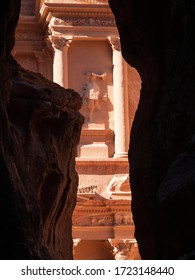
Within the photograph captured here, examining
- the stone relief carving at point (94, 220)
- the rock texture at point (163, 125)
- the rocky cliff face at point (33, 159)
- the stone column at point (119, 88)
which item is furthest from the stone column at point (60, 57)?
the rock texture at point (163, 125)

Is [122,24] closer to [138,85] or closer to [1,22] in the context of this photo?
[1,22]

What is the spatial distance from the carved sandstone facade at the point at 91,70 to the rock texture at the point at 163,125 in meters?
20.6

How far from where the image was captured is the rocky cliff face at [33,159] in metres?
13.1

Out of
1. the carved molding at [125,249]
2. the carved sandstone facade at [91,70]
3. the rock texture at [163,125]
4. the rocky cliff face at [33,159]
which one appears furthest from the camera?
the carved sandstone facade at [91,70]

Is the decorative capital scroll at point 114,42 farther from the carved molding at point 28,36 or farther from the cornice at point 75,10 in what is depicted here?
the carved molding at point 28,36

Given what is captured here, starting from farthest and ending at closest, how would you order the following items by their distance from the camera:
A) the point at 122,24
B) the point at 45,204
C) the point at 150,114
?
the point at 45,204
the point at 122,24
the point at 150,114

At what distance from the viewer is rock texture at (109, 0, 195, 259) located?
10.1 m

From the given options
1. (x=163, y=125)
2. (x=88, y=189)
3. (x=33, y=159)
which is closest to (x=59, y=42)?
(x=88, y=189)

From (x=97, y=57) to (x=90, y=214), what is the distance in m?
5.57

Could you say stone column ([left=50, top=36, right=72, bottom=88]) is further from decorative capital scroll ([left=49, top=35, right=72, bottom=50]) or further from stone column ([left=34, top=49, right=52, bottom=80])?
stone column ([left=34, top=49, right=52, bottom=80])

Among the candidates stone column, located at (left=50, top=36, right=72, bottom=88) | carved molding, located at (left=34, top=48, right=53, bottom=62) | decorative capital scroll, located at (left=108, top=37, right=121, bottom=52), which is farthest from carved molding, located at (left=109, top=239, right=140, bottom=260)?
carved molding, located at (left=34, top=48, right=53, bottom=62)

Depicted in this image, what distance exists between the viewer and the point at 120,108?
36.1 metres

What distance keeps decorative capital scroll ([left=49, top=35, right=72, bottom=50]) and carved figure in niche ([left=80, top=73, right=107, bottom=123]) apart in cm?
111

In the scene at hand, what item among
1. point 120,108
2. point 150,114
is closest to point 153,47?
point 150,114
